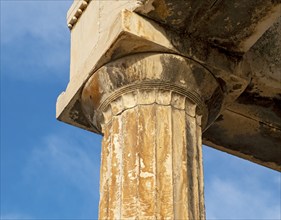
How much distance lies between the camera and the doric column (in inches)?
275

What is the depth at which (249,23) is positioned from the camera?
770cm

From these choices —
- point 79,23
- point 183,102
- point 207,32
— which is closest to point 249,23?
point 207,32

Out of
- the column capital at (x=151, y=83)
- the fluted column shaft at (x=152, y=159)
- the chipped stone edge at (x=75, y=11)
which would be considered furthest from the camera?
the chipped stone edge at (x=75, y=11)

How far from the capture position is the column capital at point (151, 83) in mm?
7562

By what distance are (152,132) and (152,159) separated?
0.96 feet

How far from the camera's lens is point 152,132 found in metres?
7.29

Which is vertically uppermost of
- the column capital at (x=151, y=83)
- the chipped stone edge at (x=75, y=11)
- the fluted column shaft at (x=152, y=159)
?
the chipped stone edge at (x=75, y=11)

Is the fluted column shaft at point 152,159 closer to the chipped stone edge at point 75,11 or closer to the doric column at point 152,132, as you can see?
the doric column at point 152,132

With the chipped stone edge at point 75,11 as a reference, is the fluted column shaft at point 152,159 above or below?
below

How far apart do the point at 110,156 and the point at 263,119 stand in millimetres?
2810

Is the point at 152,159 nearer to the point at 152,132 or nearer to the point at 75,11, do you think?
the point at 152,132

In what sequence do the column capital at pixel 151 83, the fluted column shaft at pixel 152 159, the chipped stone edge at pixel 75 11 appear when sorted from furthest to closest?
the chipped stone edge at pixel 75 11, the column capital at pixel 151 83, the fluted column shaft at pixel 152 159

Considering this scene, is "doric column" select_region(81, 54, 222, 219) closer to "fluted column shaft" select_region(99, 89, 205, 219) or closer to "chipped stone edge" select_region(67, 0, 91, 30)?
"fluted column shaft" select_region(99, 89, 205, 219)

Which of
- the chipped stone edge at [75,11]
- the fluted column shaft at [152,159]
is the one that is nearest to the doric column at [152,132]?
the fluted column shaft at [152,159]
